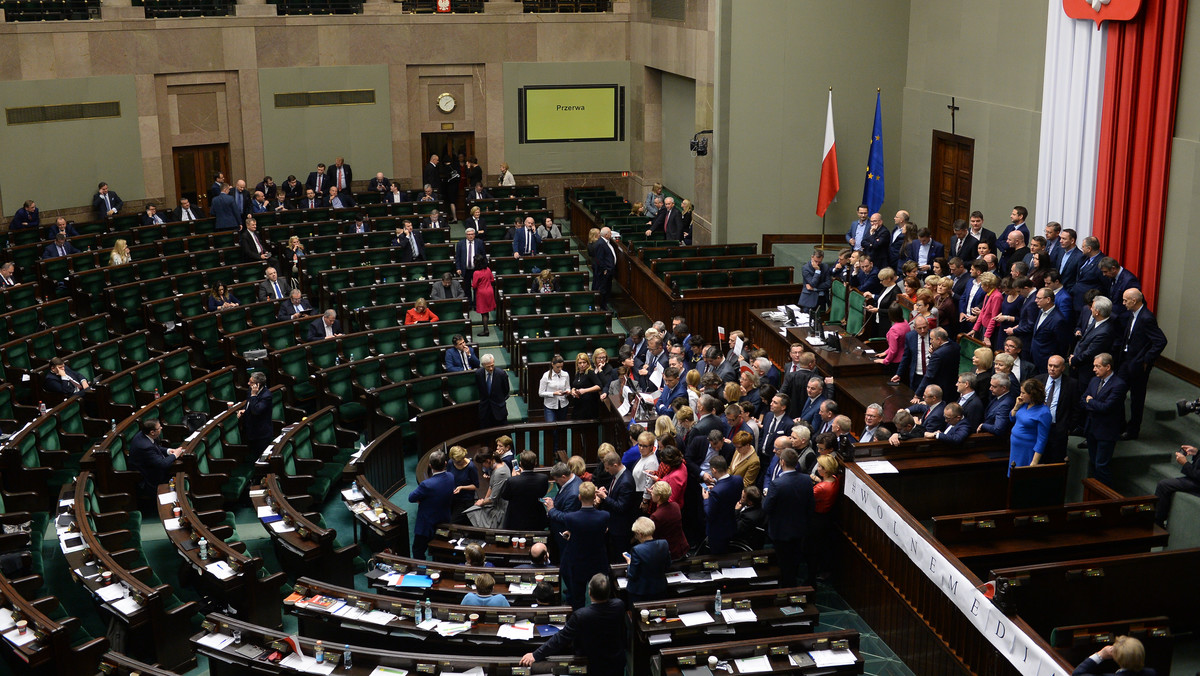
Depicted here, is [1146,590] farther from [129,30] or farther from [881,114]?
[129,30]

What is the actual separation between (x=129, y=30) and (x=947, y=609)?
1758 cm

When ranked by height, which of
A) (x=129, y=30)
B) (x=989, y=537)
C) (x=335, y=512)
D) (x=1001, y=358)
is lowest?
(x=335, y=512)

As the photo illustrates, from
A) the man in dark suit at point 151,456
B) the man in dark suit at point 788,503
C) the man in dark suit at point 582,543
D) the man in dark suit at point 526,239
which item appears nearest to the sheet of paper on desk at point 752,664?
the man in dark suit at point 582,543

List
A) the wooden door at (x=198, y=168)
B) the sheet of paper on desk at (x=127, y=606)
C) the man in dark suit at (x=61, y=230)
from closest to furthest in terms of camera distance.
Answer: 1. the sheet of paper on desk at (x=127, y=606)
2. the man in dark suit at (x=61, y=230)
3. the wooden door at (x=198, y=168)

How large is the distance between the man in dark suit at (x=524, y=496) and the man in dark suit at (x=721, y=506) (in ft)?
4.62

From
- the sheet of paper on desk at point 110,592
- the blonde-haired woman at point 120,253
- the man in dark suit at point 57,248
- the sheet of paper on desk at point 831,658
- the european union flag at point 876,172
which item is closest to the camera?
the sheet of paper on desk at point 831,658

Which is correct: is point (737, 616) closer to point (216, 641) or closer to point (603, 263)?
point (216, 641)

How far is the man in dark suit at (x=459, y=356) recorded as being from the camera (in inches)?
482

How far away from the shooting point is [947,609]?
7.11 metres

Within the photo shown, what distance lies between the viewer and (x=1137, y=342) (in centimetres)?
865

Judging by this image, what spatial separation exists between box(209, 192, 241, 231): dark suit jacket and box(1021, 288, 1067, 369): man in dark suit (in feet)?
42.3

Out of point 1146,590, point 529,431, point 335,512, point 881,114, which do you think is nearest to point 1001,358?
point 1146,590

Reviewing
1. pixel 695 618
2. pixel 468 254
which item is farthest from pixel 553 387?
pixel 695 618

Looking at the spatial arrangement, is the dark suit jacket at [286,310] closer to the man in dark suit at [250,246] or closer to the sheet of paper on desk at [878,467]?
the man in dark suit at [250,246]
